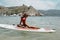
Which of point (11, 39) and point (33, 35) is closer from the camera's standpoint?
point (11, 39)

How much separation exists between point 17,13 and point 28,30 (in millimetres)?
123594

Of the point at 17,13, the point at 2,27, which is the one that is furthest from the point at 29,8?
the point at 2,27

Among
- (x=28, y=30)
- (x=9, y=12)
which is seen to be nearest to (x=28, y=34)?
(x=28, y=30)

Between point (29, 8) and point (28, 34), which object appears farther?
point (29, 8)

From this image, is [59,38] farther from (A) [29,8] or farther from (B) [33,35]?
(A) [29,8]

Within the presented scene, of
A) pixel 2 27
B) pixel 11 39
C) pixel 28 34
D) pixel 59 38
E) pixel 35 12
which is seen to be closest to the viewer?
pixel 11 39

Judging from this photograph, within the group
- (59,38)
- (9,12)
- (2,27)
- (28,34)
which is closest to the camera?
(59,38)

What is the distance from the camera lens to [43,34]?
21.5m

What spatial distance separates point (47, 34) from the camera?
21516mm

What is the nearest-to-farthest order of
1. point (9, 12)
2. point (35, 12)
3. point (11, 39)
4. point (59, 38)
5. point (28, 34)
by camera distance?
point (11, 39)
point (59, 38)
point (28, 34)
point (9, 12)
point (35, 12)

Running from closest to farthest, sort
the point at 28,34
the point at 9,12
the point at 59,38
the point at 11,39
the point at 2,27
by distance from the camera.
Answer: the point at 11,39, the point at 59,38, the point at 28,34, the point at 2,27, the point at 9,12

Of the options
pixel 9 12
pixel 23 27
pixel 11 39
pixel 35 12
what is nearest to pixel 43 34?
pixel 23 27

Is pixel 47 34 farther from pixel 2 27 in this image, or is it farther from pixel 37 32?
pixel 2 27

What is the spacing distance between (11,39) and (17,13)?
12647 cm
